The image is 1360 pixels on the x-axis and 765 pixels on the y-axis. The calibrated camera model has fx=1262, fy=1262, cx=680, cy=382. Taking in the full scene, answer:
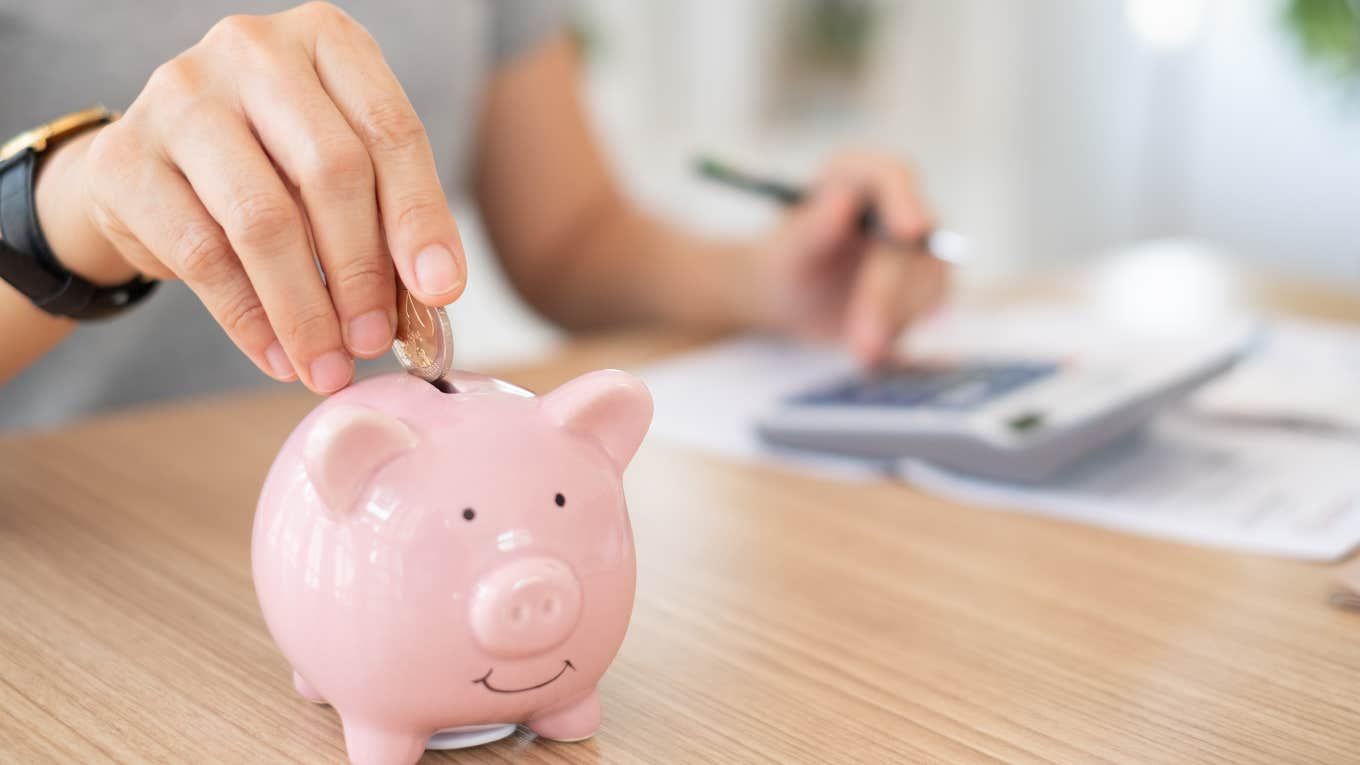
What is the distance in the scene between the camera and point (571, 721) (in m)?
0.42

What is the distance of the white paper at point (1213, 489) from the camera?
2.02 feet

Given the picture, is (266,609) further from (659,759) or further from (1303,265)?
(1303,265)

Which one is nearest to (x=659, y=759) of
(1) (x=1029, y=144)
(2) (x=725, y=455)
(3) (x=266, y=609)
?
(3) (x=266, y=609)

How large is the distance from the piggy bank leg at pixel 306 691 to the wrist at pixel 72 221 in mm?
208

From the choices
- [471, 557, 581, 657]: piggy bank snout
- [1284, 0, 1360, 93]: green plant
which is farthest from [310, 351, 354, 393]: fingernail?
[1284, 0, 1360, 93]: green plant

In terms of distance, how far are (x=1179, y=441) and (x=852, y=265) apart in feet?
1.00

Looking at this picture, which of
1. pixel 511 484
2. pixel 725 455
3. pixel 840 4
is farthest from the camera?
pixel 840 4

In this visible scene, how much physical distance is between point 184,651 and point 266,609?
0.26 ft

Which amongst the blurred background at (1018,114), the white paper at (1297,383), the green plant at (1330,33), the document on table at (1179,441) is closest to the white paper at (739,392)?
the document on table at (1179,441)

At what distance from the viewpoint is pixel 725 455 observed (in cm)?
74

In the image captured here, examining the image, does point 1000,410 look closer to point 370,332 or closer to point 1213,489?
point 1213,489

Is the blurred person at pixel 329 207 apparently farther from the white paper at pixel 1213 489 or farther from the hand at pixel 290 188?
the white paper at pixel 1213 489

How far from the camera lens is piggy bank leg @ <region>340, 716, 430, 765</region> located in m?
0.39

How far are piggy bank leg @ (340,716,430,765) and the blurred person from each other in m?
0.12
